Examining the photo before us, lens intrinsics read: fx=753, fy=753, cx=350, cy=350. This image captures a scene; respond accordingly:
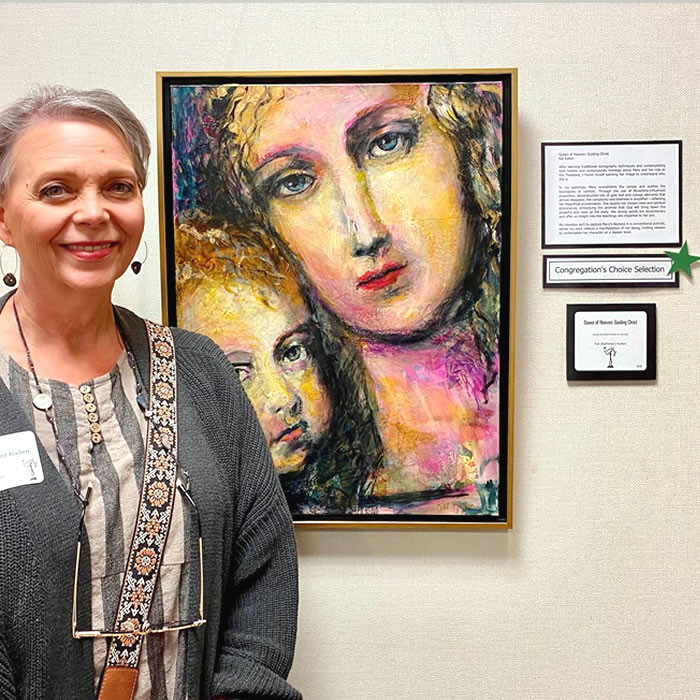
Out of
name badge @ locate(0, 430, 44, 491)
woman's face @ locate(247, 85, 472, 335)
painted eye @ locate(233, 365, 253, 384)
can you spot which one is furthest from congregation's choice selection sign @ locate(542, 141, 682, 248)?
name badge @ locate(0, 430, 44, 491)

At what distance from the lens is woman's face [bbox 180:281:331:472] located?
1.42 m

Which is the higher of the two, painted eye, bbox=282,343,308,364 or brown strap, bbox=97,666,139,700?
painted eye, bbox=282,343,308,364

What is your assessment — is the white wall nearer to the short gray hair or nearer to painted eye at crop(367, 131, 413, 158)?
painted eye at crop(367, 131, 413, 158)

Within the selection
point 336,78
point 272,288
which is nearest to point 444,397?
point 272,288

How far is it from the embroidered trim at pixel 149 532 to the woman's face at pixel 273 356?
29 centimetres

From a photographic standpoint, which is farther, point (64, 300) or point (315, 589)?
point (315, 589)


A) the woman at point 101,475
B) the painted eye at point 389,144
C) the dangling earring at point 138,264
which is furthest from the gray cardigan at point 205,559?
the painted eye at point 389,144

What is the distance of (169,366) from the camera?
1210 millimetres

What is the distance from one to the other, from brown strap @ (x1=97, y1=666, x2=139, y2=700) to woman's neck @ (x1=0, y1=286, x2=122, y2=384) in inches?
16.3

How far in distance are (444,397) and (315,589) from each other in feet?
1.50

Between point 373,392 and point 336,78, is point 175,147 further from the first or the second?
point 373,392

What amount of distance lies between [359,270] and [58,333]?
551 mm

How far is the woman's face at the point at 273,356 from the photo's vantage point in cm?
142

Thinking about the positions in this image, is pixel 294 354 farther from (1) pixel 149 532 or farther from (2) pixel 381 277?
(1) pixel 149 532
